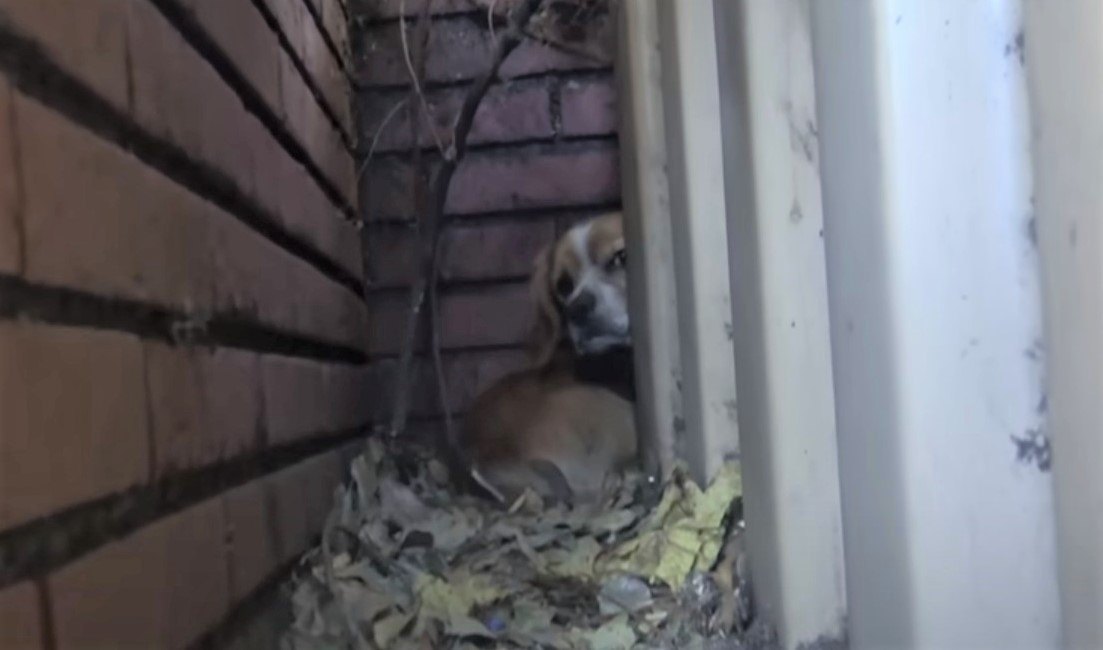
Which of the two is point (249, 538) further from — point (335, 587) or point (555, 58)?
point (555, 58)

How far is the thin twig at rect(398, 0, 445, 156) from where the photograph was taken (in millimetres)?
2173

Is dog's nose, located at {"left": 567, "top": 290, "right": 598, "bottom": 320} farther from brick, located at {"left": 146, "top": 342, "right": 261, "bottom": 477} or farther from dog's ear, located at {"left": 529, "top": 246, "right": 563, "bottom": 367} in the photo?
brick, located at {"left": 146, "top": 342, "right": 261, "bottom": 477}

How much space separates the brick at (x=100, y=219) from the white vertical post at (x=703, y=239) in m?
0.60

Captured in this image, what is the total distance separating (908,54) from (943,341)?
178mm

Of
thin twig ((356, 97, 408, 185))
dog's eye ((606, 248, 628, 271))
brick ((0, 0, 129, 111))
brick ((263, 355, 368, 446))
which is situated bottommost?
brick ((263, 355, 368, 446))

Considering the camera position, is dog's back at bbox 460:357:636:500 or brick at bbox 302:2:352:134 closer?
brick at bbox 302:2:352:134

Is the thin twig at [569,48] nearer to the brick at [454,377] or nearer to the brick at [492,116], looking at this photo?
the brick at [492,116]

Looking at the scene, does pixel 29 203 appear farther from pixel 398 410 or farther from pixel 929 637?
pixel 398 410

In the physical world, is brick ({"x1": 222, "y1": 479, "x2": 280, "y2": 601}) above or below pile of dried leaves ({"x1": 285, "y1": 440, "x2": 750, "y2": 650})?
above

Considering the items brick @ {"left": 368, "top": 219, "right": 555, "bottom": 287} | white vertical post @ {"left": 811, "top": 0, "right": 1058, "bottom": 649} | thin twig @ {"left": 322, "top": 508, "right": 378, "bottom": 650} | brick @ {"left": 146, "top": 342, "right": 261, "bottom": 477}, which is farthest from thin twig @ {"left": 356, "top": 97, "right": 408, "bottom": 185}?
white vertical post @ {"left": 811, "top": 0, "right": 1058, "bottom": 649}

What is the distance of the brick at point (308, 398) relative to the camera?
126 cm

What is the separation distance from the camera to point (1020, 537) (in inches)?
28.3

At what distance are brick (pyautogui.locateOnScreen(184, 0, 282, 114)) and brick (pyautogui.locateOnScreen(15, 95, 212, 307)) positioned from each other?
194mm

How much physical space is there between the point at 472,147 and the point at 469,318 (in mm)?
331
